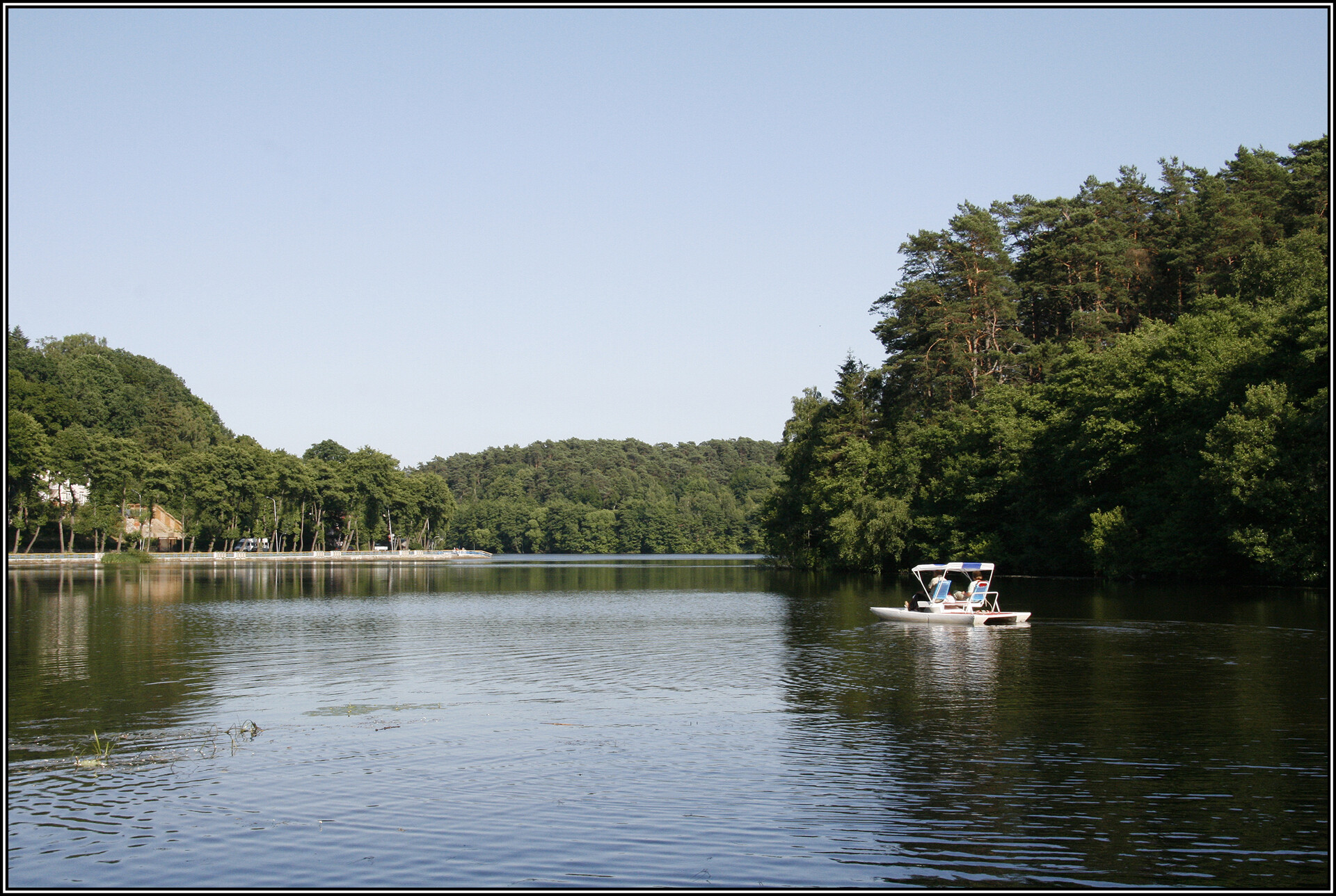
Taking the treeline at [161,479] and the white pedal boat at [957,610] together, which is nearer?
the white pedal boat at [957,610]

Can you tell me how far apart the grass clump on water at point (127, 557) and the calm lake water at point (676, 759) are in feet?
284

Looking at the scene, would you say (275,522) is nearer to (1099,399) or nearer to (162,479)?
(162,479)

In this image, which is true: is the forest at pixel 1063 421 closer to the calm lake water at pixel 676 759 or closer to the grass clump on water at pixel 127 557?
the grass clump on water at pixel 127 557

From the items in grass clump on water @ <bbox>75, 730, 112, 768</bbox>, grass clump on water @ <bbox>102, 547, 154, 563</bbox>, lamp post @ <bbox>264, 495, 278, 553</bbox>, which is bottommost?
grass clump on water @ <bbox>102, 547, 154, 563</bbox>

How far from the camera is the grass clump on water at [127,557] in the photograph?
11600cm

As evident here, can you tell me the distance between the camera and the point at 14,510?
11531cm

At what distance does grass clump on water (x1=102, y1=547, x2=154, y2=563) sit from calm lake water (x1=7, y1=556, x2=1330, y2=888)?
8654 centimetres

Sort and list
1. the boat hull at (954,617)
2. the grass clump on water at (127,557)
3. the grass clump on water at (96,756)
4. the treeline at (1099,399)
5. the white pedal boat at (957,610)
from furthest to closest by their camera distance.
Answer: the grass clump on water at (127,557) < the treeline at (1099,399) < the white pedal boat at (957,610) < the boat hull at (954,617) < the grass clump on water at (96,756)

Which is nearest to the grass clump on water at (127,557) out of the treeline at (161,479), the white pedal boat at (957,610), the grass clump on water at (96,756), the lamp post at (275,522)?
the treeline at (161,479)

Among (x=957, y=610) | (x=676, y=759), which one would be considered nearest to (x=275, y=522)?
(x=957, y=610)

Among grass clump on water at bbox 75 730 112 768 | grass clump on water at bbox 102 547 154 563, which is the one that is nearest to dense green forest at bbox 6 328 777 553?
grass clump on water at bbox 102 547 154 563

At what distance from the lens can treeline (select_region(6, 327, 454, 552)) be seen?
4811 inches

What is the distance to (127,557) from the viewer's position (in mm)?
117188

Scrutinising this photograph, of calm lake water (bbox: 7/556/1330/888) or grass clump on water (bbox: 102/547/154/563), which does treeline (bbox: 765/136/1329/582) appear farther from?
grass clump on water (bbox: 102/547/154/563)
